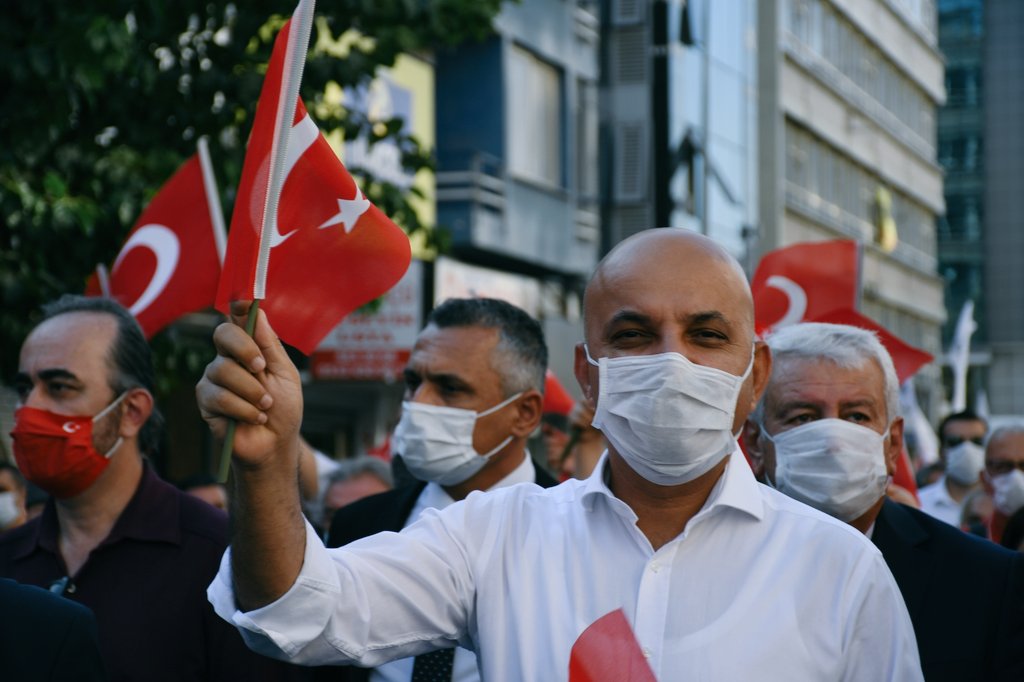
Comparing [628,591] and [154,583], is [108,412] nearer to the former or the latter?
[154,583]

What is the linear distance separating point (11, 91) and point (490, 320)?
3.53 meters

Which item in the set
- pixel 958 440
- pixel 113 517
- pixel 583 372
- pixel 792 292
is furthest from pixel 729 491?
pixel 958 440

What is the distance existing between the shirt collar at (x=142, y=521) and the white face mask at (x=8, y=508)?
9.37ft

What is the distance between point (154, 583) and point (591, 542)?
1.60m

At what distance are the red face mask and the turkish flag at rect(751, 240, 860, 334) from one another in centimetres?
443

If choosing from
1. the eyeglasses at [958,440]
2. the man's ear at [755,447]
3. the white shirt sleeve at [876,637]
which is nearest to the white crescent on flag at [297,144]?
the white shirt sleeve at [876,637]

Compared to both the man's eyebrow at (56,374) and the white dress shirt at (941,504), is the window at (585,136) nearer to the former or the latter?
the white dress shirt at (941,504)

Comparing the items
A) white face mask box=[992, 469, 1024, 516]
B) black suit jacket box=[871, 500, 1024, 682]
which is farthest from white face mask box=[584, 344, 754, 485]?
white face mask box=[992, 469, 1024, 516]

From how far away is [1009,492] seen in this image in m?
6.67

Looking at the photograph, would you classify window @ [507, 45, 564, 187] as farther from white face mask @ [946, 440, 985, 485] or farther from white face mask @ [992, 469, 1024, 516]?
white face mask @ [992, 469, 1024, 516]

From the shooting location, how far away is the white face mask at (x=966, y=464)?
377 inches

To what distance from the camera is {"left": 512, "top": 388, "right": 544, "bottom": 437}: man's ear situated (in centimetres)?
540

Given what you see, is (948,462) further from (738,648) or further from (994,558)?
(738,648)

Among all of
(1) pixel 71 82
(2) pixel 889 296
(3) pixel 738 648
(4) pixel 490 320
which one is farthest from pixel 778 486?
(2) pixel 889 296
